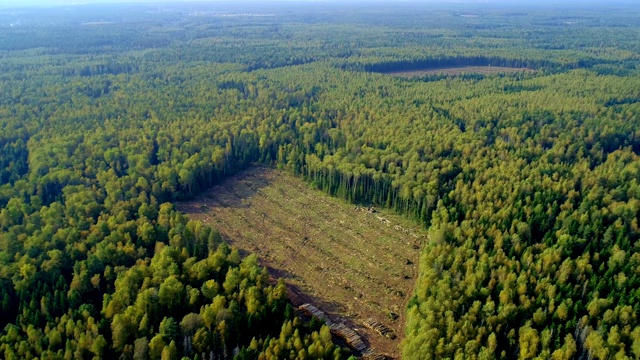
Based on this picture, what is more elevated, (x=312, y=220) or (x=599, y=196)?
(x=599, y=196)

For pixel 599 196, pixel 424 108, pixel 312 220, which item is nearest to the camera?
pixel 599 196

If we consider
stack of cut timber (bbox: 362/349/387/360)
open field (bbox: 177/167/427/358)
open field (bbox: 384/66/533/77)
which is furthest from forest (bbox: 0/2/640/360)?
open field (bbox: 384/66/533/77)

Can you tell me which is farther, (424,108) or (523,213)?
(424,108)

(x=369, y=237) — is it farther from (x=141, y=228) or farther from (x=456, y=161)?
(x=141, y=228)

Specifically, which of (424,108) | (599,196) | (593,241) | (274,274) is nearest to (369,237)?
(274,274)

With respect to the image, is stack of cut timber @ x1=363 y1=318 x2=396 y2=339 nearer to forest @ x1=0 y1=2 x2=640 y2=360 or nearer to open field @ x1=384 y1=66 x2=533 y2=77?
forest @ x1=0 y1=2 x2=640 y2=360

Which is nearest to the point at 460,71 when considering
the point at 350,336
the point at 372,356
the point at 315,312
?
the point at 315,312
